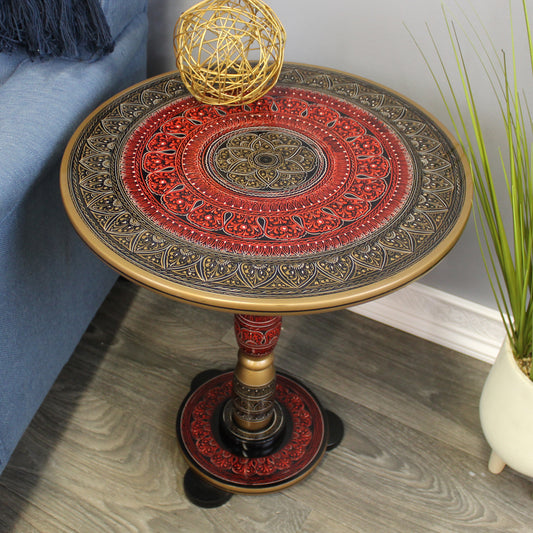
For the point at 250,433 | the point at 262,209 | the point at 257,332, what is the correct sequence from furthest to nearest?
the point at 250,433, the point at 257,332, the point at 262,209

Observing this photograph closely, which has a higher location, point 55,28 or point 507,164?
point 55,28

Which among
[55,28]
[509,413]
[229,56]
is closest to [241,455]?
[509,413]

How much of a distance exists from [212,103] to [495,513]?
0.97m

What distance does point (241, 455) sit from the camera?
1.19m

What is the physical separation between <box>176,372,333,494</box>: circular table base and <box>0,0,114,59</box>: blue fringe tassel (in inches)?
29.1

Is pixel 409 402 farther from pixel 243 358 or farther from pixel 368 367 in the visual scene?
pixel 243 358

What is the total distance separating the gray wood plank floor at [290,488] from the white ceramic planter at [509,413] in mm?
153

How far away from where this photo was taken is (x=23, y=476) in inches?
45.9

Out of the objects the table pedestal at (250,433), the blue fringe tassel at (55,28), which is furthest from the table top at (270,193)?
the table pedestal at (250,433)

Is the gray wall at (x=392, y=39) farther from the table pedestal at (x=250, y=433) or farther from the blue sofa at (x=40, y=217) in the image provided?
the table pedestal at (x=250, y=433)

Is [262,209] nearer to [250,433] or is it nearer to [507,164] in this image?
[250,433]

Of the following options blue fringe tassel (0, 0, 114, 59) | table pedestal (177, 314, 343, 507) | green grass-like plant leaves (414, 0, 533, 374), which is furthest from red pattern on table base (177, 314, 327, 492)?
blue fringe tassel (0, 0, 114, 59)

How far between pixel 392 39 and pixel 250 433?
0.85m

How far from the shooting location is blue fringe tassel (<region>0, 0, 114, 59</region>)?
40.9 inches
